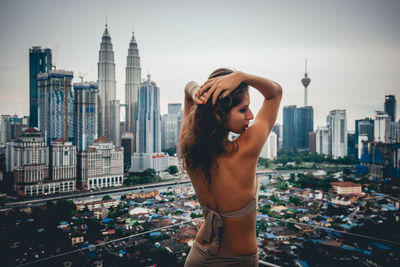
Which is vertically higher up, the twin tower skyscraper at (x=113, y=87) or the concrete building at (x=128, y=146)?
the twin tower skyscraper at (x=113, y=87)

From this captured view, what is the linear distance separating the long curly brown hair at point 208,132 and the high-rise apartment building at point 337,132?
47.8 feet

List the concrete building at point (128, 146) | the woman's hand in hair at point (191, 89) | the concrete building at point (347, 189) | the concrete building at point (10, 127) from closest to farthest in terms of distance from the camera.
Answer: the woman's hand in hair at point (191, 89) < the concrete building at point (10, 127) < the concrete building at point (347, 189) < the concrete building at point (128, 146)

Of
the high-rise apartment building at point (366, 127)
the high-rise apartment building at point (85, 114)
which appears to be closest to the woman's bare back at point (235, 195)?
the high-rise apartment building at point (85, 114)

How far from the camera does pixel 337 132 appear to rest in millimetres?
14086

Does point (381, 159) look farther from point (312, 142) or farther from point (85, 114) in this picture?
point (85, 114)

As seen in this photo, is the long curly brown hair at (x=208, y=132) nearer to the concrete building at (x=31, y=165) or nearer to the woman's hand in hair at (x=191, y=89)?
the woman's hand in hair at (x=191, y=89)

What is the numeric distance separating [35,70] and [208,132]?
11.7 metres

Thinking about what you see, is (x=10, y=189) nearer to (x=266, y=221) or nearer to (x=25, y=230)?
(x=25, y=230)

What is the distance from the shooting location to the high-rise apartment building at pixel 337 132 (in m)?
13.8

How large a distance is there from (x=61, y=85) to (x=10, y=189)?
4.11m

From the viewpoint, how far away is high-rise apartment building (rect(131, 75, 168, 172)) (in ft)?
43.9

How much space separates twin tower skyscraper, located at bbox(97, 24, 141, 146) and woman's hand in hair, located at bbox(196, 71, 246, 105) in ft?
44.8

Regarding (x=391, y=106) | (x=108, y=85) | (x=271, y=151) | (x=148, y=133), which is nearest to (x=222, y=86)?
(x=391, y=106)

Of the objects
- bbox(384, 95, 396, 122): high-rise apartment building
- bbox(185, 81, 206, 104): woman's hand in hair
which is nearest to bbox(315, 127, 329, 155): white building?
bbox(384, 95, 396, 122): high-rise apartment building
